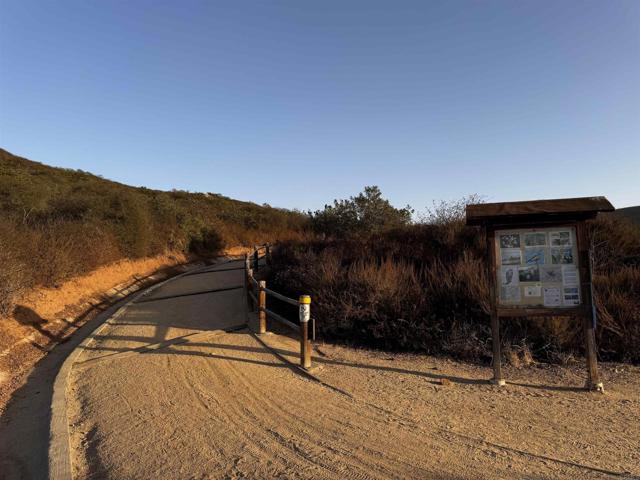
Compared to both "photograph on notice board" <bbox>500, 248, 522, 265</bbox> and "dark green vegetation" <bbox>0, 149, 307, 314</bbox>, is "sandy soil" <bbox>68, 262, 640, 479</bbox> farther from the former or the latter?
"dark green vegetation" <bbox>0, 149, 307, 314</bbox>

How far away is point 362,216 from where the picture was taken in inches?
730

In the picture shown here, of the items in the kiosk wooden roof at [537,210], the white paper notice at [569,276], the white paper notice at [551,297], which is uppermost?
the kiosk wooden roof at [537,210]

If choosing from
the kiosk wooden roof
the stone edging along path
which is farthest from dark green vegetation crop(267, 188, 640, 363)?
the stone edging along path

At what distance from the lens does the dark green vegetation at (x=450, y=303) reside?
6.75 meters

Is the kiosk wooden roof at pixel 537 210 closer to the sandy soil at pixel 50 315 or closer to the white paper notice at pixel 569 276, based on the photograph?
the white paper notice at pixel 569 276

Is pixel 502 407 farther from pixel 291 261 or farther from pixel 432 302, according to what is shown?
pixel 291 261

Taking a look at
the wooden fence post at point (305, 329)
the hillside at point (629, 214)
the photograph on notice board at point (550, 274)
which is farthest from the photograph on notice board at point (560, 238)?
the hillside at point (629, 214)

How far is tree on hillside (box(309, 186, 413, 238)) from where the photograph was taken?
17.7 metres

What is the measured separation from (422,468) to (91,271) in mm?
14102

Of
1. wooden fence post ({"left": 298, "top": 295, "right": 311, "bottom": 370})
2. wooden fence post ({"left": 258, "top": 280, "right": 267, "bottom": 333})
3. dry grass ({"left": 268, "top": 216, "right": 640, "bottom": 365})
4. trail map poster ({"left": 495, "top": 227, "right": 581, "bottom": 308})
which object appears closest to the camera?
trail map poster ({"left": 495, "top": 227, "right": 581, "bottom": 308})

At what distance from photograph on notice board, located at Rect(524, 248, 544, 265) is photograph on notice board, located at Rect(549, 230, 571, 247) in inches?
7.1

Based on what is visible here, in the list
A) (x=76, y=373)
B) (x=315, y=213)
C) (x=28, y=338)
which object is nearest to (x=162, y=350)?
(x=76, y=373)

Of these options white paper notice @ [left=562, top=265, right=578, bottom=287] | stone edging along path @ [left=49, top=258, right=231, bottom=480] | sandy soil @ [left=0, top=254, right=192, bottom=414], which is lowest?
stone edging along path @ [left=49, top=258, right=231, bottom=480]

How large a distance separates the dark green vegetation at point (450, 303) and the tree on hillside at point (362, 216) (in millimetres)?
6779
